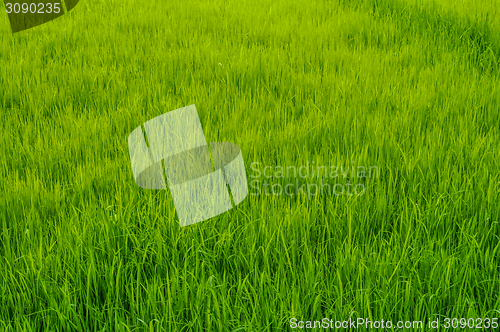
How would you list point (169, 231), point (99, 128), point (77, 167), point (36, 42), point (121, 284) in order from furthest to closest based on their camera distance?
point (36, 42) → point (99, 128) → point (77, 167) → point (169, 231) → point (121, 284)

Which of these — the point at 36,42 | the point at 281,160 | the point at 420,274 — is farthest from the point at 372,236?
the point at 36,42

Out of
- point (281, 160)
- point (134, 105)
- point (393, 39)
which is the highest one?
point (393, 39)

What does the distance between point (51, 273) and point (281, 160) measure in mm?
1139

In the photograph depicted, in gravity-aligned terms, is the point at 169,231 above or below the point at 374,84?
below

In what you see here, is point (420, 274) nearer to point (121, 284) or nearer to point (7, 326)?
point (121, 284)

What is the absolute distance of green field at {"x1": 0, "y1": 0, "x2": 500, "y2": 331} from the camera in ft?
4.26

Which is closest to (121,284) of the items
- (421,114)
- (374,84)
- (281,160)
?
(281,160)

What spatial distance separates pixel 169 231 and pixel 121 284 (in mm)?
271

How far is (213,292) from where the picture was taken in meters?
1.23

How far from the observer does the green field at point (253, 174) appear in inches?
51.1

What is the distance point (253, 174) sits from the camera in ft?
6.42

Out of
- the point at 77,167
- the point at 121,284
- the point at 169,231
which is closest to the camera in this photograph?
the point at 121,284

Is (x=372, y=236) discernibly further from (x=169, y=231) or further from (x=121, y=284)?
(x=121, y=284)

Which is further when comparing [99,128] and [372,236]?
[99,128]
